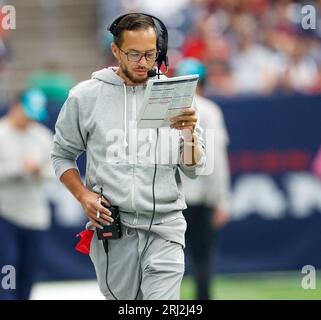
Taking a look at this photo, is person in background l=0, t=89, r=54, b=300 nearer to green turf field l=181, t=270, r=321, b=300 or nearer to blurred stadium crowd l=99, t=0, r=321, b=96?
green turf field l=181, t=270, r=321, b=300

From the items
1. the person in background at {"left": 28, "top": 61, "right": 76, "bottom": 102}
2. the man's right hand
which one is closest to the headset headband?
the man's right hand

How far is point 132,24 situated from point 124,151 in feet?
2.19

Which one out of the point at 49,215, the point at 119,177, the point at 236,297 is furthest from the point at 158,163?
the point at 49,215

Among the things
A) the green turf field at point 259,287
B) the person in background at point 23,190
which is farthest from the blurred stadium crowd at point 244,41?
the person in background at point 23,190

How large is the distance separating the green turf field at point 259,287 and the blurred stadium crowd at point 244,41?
2267mm

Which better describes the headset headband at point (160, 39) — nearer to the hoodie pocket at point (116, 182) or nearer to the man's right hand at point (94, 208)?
the hoodie pocket at point (116, 182)

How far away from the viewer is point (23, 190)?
409 inches

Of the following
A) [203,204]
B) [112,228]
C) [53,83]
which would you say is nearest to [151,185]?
[112,228]

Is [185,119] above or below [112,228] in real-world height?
above

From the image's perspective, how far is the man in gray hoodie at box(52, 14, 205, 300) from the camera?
614 centimetres

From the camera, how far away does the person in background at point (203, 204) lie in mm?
9867

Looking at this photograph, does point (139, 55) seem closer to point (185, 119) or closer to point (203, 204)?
point (185, 119)

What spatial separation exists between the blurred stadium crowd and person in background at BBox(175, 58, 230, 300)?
390 centimetres
